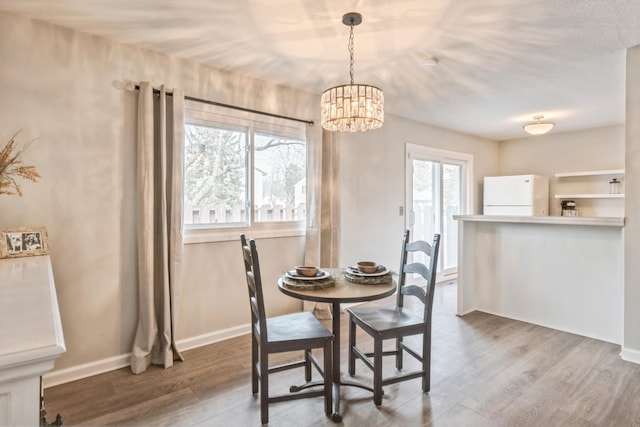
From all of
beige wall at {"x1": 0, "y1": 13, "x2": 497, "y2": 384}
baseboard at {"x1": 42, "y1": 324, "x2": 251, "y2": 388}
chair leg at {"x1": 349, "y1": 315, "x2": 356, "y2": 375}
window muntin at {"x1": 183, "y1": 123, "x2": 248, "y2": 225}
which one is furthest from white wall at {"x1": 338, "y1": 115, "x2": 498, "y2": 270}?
baseboard at {"x1": 42, "y1": 324, "x2": 251, "y2": 388}

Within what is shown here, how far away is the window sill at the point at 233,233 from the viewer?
9.68ft

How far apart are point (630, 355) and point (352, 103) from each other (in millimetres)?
2878

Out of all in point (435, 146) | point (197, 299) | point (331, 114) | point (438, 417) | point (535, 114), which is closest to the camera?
point (438, 417)

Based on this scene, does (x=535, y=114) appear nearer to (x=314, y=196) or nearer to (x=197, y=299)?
(x=314, y=196)

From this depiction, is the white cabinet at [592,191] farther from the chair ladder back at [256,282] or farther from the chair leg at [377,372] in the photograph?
the chair ladder back at [256,282]

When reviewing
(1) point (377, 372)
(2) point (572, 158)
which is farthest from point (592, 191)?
(1) point (377, 372)

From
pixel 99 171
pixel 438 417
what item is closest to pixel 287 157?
pixel 99 171

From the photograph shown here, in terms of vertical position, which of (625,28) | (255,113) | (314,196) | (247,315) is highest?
(625,28)

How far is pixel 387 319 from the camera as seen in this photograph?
2.22 m

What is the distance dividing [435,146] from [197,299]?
3997mm

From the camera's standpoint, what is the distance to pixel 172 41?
2559 millimetres

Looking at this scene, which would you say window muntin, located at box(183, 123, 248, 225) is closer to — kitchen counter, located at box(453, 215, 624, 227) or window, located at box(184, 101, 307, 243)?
window, located at box(184, 101, 307, 243)

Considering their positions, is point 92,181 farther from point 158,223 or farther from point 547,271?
point 547,271

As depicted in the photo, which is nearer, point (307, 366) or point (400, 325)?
point (400, 325)
